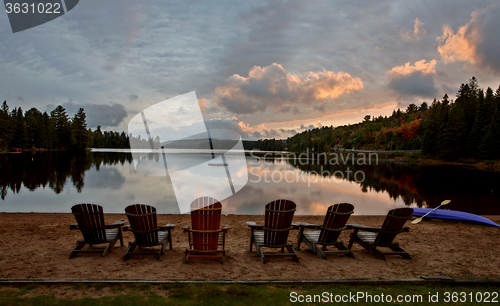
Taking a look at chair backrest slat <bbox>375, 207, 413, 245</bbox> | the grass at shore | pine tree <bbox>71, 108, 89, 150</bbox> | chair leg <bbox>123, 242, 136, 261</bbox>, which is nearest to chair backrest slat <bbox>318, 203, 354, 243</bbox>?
chair backrest slat <bbox>375, 207, 413, 245</bbox>

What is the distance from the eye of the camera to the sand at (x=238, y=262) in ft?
16.3

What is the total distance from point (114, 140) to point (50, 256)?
611ft

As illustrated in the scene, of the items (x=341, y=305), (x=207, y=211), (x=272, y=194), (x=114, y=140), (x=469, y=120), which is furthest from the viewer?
(x=114, y=140)

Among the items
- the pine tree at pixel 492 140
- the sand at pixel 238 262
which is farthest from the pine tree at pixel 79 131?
the pine tree at pixel 492 140

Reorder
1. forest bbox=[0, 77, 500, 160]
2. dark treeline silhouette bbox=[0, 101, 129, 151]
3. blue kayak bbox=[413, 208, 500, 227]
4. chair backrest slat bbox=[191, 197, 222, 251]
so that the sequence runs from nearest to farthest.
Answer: chair backrest slat bbox=[191, 197, 222, 251], blue kayak bbox=[413, 208, 500, 227], forest bbox=[0, 77, 500, 160], dark treeline silhouette bbox=[0, 101, 129, 151]

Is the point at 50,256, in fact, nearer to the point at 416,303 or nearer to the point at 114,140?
the point at 416,303

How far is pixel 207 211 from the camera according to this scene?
535 cm

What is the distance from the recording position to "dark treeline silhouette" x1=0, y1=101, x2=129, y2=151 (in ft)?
269

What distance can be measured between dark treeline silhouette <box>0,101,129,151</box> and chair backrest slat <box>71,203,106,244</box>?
96822 millimetres

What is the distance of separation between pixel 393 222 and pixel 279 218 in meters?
2.65

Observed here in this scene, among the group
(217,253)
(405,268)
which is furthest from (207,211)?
(405,268)

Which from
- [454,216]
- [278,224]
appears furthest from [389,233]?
[454,216]

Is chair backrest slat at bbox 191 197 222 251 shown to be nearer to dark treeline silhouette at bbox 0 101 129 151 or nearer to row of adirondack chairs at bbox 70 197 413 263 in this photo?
row of adirondack chairs at bbox 70 197 413 263

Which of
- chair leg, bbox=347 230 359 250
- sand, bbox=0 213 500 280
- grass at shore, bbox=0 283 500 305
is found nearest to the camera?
grass at shore, bbox=0 283 500 305
